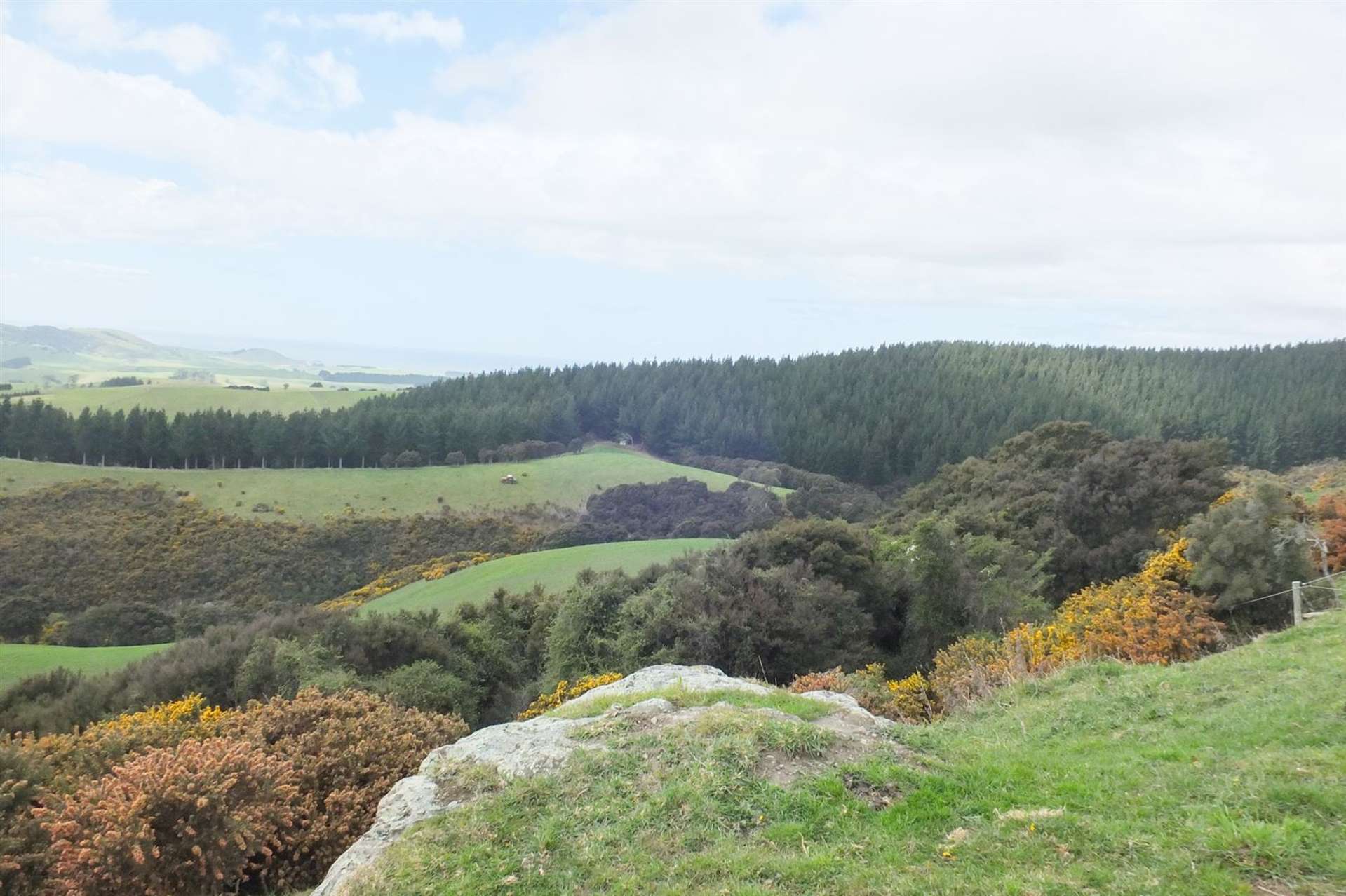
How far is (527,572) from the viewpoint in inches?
1437

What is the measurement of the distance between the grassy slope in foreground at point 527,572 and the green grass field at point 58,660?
28.6 ft

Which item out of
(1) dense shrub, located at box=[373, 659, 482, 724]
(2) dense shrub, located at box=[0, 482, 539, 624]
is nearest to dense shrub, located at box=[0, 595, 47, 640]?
(2) dense shrub, located at box=[0, 482, 539, 624]

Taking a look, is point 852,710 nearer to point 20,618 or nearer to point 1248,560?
point 1248,560

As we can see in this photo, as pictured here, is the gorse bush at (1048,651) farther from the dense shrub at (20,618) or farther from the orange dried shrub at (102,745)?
the dense shrub at (20,618)

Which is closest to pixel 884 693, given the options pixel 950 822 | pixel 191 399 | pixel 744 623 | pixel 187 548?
pixel 950 822

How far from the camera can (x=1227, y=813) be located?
229 inches

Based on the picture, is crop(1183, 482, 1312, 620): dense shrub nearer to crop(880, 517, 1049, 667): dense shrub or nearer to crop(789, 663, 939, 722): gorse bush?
crop(880, 517, 1049, 667): dense shrub

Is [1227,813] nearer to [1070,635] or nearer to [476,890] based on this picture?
[476,890]

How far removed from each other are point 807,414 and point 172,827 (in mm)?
86775

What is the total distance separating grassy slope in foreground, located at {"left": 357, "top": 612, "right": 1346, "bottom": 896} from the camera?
17.3 feet

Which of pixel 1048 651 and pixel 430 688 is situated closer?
pixel 1048 651

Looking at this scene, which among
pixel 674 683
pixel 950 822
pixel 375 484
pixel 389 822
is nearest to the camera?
pixel 950 822

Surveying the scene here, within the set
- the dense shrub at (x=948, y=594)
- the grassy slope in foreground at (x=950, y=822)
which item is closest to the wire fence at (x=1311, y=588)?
the dense shrub at (x=948, y=594)

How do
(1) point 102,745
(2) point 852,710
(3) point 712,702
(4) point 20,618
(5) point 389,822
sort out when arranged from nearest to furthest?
(5) point 389,822 → (2) point 852,710 → (3) point 712,702 → (1) point 102,745 → (4) point 20,618
